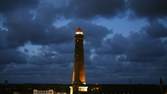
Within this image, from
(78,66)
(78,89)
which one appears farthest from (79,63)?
(78,89)

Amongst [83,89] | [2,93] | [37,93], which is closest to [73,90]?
[83,89]

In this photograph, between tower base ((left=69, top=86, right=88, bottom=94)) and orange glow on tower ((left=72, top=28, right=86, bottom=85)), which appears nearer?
orange glow on tower ((left=72, top=28, right=86, bottom=85))

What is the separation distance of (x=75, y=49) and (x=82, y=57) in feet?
8.17

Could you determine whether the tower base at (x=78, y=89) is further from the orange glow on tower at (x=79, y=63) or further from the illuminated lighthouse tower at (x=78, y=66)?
the orange glow on tower at (x=79, y=63)

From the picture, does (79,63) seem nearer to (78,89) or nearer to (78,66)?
(78,66)

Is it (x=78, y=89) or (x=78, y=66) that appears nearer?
(x=78, y=66)

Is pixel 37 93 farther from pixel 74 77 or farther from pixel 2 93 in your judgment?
pixel 2 93

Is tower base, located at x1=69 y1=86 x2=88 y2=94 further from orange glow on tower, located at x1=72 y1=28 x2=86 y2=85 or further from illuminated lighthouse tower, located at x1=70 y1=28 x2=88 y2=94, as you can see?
orange glow on tower, located at x1=72 y1=28 x2=86 y2=85

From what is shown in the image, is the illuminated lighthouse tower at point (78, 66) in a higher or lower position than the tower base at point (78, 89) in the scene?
higher

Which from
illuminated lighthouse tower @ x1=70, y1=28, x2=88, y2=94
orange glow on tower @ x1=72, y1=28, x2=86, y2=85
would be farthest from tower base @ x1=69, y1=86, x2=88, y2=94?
orange glow on tower @ x1=72, y1=28, x2=86, y2=85

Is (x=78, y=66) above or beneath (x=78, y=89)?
above

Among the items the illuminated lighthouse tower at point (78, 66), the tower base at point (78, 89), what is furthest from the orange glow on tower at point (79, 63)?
the tower base at point (78, 89)

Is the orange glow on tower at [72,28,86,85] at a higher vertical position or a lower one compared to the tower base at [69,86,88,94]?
higher

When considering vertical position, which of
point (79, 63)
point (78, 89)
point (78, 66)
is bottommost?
point (78, 89)
